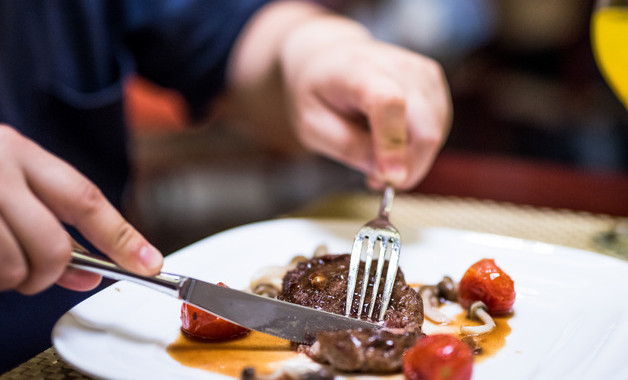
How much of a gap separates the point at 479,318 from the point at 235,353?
56cm

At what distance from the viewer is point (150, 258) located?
1.04 m

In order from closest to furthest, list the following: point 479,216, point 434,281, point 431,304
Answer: point 431,304 < point 434,281 < point 479,216

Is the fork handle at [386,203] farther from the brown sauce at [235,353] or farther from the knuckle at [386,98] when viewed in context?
the brown sauce at [235,353]

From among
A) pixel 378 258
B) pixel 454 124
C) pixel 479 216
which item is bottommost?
pixel 454 124

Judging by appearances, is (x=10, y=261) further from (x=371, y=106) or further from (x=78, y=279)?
(x=371, y=106)

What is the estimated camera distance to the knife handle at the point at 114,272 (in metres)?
1.00

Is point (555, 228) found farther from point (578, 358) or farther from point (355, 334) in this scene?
point (355, 334)

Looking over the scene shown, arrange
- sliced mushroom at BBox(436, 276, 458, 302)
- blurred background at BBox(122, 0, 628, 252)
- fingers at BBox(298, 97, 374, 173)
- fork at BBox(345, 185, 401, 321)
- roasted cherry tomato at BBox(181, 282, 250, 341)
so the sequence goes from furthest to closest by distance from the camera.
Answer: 1. blurred background at BBox(122, 0, 628, 252)
2. fingers at BBox(298, 97, 374, 173)
3. sliced mushroom at BBox(436, 276, 458, 302)
4. fork at BBox(345, 185, 401, 321)
5. roasted cherry tomato at BBox(181, 282, 250, 341)

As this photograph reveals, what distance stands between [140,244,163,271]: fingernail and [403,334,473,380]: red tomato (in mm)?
485

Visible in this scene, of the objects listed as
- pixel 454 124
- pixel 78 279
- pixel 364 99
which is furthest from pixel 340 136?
pixel 454 124

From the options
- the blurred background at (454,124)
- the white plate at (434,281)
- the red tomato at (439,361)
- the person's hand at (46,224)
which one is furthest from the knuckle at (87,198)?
the blurred background at (454,124)

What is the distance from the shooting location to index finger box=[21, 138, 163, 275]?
3.22 feet

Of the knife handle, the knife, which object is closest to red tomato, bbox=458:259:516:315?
the knife

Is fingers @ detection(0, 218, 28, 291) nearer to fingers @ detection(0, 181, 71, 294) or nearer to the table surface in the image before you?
fingers @ detection(0, 181, 71, 294)
